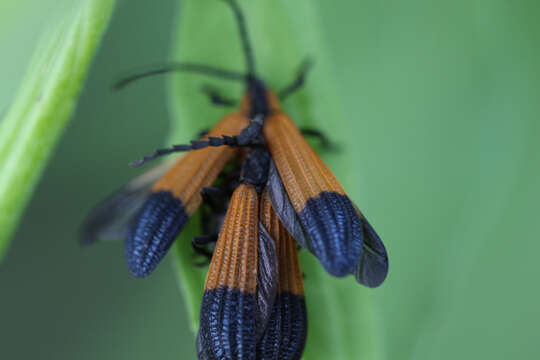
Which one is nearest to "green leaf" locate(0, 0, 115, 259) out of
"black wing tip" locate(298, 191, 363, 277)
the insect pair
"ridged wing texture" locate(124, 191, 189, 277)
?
the insect pair

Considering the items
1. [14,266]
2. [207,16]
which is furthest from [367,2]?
[14,266]

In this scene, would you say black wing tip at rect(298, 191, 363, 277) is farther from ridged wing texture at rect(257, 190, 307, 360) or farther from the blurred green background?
the blurred green background

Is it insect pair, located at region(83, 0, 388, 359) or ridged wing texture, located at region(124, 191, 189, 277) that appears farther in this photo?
ridged wing texture, located at region(124, 191, 189, 277)

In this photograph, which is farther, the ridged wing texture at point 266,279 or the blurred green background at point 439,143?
the blurred green background at point 439,143

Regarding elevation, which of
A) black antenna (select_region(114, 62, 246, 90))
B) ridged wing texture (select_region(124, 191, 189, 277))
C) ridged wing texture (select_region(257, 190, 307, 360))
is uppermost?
black antenna (select_region(114, 62, 246, 90))

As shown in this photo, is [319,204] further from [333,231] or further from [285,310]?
[285,310]

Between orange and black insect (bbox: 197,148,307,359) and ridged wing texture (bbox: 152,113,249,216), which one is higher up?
ridged wing texture (bbox: 152,113,249,216)

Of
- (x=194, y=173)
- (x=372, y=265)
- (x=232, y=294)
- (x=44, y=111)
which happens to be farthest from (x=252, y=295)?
(x=44, y=111)

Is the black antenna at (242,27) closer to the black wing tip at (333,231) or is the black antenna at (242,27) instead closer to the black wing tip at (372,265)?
the black wing tip at (333,231)

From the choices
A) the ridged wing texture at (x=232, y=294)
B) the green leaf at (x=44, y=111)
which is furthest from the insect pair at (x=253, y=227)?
the green leaf at (x=44, y=111)
